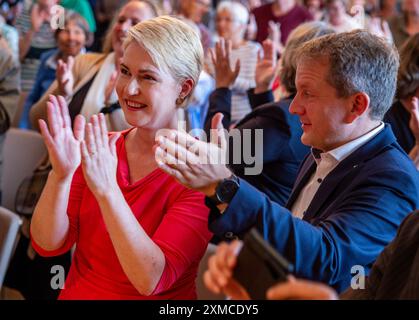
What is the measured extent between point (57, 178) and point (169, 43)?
42 centimetres

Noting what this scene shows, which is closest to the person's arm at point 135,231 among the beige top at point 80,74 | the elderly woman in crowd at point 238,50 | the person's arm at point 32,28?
the beige top at point 80,74

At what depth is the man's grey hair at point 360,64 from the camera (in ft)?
4.99

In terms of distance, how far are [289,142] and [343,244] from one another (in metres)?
0.98

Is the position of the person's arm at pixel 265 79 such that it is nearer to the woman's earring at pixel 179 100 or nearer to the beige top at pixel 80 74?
the beige top at pixel 80 74

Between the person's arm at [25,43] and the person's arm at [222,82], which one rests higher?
the person's arm at [222,82]

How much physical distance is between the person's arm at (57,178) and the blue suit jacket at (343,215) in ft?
1.28

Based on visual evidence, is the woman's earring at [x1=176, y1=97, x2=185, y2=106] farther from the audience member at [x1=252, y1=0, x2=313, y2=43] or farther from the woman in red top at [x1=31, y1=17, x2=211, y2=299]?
the audience member at [x1=252, y1=0, x2=313, y2=43]

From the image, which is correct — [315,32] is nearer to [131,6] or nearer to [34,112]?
[131,6]

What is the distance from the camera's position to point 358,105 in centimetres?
153

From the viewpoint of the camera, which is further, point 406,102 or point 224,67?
point 224,67

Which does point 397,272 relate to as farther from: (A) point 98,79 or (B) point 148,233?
(A) point 98,79

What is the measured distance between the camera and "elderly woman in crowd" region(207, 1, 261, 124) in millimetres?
3865

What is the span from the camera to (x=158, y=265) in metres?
1.52

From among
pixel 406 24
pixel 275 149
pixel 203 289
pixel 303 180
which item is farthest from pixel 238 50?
pixel 303 180
